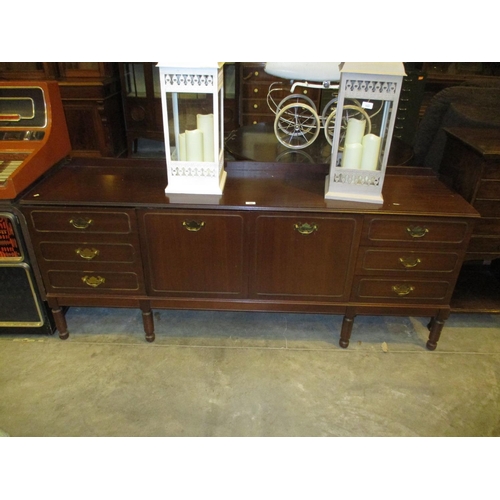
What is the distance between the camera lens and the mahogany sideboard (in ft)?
5.35

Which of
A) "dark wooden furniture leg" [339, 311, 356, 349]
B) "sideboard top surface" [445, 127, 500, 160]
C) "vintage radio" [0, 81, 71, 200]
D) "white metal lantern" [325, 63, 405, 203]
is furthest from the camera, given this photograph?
"dark wooden furniture leg" [339, 311, 356, 349]

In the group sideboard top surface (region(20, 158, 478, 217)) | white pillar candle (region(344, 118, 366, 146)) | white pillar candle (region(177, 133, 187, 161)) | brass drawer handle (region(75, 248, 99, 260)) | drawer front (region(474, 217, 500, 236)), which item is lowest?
brass drawer handle (region(75, 248, 99, 260))

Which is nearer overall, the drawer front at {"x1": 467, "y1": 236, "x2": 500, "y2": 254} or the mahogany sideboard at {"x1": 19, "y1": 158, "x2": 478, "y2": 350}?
the mahogany sideboard at {"x1": 19, "y1": 158, "x2": 478, "y2": 350}

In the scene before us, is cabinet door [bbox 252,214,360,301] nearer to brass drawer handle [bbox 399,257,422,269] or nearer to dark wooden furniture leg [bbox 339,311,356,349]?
dark wooden furniture leg [bbox 339,311,356,349]

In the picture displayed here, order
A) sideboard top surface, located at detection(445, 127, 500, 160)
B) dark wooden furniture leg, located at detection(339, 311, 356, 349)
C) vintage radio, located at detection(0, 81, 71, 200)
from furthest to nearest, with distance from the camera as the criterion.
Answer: dark wooden furniture leg, located at detection(339, 311, 356, 349) → vintage radio, located at detection(0, 81, 71, 200) → sideboard top surface, located at detection(445, 127, 500, 160)

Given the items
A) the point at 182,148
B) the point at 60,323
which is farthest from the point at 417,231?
the point at 60,323

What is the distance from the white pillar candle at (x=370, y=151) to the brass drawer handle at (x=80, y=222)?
3.93ft

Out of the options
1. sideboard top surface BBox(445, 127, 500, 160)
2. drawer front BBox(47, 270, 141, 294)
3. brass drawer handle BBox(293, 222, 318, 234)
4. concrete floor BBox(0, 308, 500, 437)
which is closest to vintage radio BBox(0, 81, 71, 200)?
drawer front BBox(47, 270, 141, 294)

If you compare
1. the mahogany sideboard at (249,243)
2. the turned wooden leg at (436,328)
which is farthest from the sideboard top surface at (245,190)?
the turned wooden leg at (436,328)

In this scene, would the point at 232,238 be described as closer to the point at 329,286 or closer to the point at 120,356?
the point at 329,286

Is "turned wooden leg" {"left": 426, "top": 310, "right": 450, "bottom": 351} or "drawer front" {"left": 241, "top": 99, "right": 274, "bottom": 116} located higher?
"drawer front" {"left": 241, "top": 99, "right": 274, "bottom": 116}

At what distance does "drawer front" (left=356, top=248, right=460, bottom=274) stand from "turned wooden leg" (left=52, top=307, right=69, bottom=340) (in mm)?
1452

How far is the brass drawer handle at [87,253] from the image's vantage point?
173 cm

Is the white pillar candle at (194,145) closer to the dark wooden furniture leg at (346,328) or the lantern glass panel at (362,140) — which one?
the lantern glass panel at (362,140)
